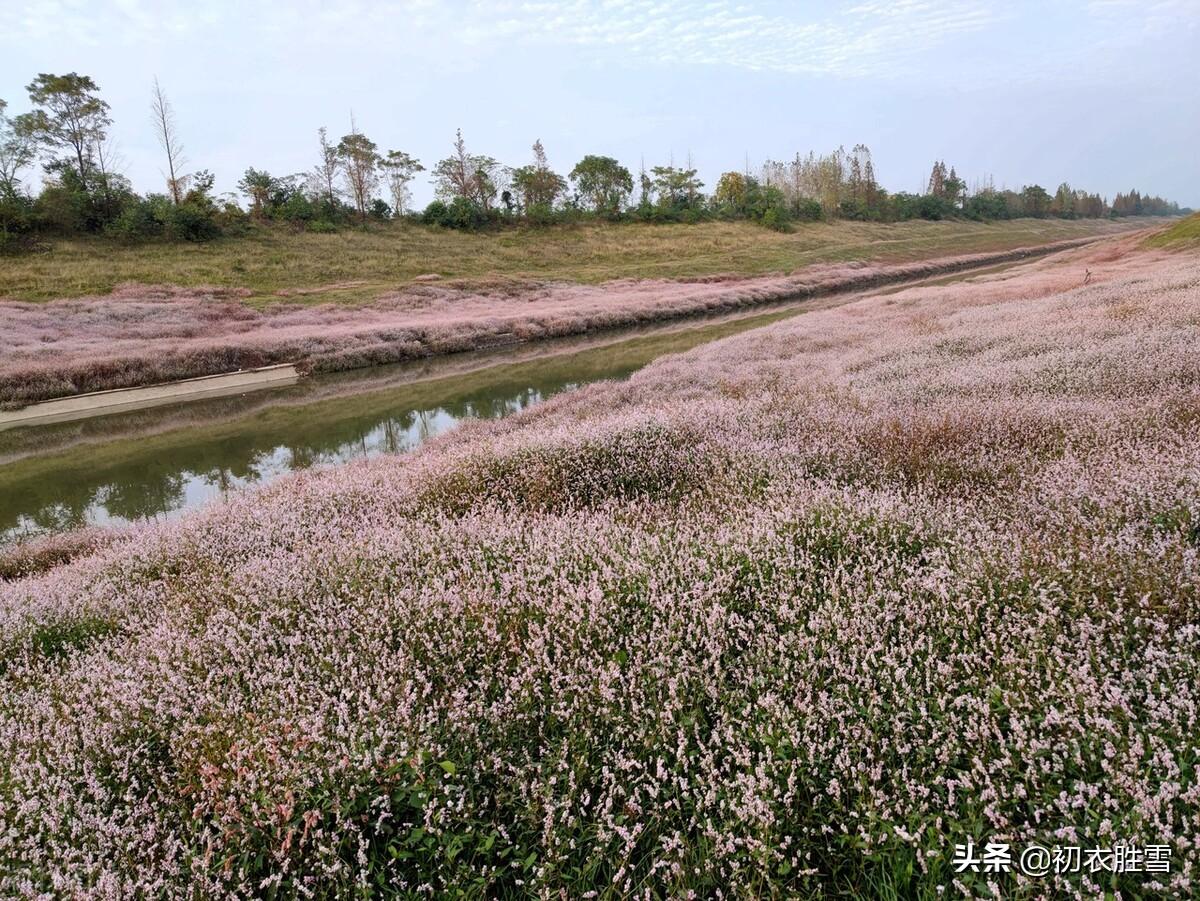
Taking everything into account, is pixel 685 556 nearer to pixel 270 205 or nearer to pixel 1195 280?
pixel 1195 280

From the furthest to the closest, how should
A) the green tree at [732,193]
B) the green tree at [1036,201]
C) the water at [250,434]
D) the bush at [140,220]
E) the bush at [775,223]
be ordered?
the green tree at [1036,201] → the green tree at [732,193] → the bush at [775,223] → the bush at [140,220] → the water at [250,434]

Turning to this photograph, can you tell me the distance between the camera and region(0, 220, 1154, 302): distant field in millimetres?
41438

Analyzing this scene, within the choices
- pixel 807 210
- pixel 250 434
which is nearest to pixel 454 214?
pixel 807 210

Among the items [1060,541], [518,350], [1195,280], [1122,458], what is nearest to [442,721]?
[1060,541]

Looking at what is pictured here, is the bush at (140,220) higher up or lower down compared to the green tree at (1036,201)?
lower down

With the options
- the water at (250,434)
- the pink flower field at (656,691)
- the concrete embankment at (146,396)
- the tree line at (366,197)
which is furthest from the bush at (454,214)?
the pink flower field at (656,691)

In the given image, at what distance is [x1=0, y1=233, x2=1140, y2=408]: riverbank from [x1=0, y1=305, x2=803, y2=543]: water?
147 inches

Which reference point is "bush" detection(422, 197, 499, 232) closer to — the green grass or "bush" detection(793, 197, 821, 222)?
"bush" detection(793, 197, 821, 222)

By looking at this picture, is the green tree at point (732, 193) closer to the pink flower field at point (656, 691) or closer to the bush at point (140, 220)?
the bush at point (140, 220)

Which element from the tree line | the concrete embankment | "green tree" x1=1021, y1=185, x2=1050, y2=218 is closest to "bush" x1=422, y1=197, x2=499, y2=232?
the tree line

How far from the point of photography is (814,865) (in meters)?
2.48

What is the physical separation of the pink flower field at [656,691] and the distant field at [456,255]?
39.4 metres

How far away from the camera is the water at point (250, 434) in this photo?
1269 centimetres

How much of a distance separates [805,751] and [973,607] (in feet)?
4.79
